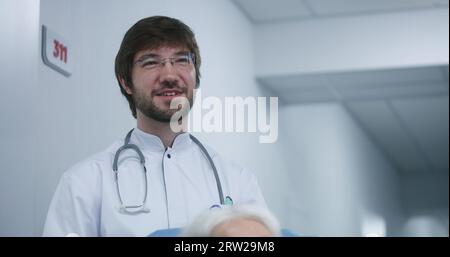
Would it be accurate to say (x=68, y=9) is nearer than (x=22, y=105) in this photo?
No

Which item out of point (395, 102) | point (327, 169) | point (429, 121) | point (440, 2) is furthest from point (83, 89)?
point (429, 121)

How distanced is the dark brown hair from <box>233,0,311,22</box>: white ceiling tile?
109cm

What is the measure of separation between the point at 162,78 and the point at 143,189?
0.18 meters

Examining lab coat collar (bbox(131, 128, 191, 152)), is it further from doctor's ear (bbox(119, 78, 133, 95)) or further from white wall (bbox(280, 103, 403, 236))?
white wall (bbox(280, 103, 403, 236))

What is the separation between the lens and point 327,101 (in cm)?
295

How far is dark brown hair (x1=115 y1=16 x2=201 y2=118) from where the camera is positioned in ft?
4.00

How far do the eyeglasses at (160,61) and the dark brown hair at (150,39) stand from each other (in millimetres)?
17

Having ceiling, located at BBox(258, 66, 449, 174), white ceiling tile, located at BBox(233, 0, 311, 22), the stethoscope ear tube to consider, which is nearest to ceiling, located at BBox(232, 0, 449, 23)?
white ceiling tile, located at BBox(233, 0, 311, 22)

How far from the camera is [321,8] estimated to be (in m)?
2.53

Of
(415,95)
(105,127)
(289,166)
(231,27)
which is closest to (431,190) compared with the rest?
(415,95)

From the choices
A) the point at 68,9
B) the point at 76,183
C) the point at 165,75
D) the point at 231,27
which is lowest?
the point at 76,183

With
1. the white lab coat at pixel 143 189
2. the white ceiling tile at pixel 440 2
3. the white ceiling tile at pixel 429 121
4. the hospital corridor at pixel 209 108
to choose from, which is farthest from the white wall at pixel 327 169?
the white lab coat at pixel 143 189

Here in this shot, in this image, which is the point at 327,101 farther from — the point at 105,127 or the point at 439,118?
the point at 105,127

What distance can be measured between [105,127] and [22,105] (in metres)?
0.24
